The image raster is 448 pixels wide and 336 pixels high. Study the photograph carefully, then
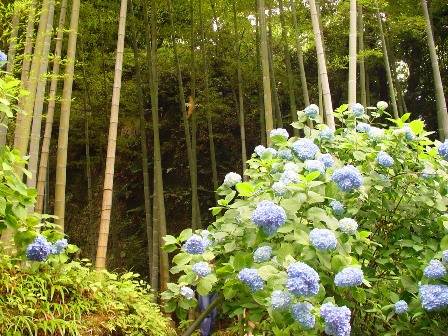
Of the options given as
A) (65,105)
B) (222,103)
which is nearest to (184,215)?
(222,103)

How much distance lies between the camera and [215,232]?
5.23 ft

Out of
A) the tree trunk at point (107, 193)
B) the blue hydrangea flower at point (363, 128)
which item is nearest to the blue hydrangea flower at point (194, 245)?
the blue hydrangea flower at point (363, 128)

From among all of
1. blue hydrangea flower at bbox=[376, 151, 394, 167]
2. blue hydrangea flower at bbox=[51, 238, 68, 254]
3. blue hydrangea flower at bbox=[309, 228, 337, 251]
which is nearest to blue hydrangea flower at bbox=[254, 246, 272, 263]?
blue hydrangea flower at bbox=[309, 228, 337, 251]

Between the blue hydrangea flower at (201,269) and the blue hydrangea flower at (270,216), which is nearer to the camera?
the blue hydrangea flower at (270,216)

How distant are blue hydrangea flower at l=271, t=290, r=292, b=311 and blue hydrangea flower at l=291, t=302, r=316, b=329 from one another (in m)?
0.02

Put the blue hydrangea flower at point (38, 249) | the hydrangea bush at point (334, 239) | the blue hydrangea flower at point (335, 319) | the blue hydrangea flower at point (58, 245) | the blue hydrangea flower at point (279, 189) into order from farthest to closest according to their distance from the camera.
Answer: the blue hydrangea flower at point (58, 245)
the blue hydrangea flower at point (38, 249)
the blue hydrangea flower at point (279, 189)
the hydrangea bush at point (334, 239)
the blue hydrangea flower at point (335, 319)

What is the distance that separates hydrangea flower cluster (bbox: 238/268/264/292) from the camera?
1216 millimetres

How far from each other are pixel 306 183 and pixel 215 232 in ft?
1.42

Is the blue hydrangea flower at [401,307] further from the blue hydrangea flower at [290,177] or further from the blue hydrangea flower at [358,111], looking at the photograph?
the blue hydrangea flower at [358,111]

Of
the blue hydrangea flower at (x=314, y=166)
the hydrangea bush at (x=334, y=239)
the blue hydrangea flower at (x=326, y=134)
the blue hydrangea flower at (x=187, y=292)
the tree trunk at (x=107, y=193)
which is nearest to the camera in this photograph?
the hydrangea bush at (x=334, y=239)

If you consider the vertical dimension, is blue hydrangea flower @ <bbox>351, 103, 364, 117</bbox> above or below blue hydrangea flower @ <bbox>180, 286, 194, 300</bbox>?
above

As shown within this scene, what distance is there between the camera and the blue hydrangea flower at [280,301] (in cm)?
110

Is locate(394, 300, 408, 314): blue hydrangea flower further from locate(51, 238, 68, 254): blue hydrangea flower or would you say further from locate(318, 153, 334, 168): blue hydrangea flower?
locate(51, 238, 68, 254): blue hydrangea flower

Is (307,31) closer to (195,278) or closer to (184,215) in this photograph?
(184,215)
